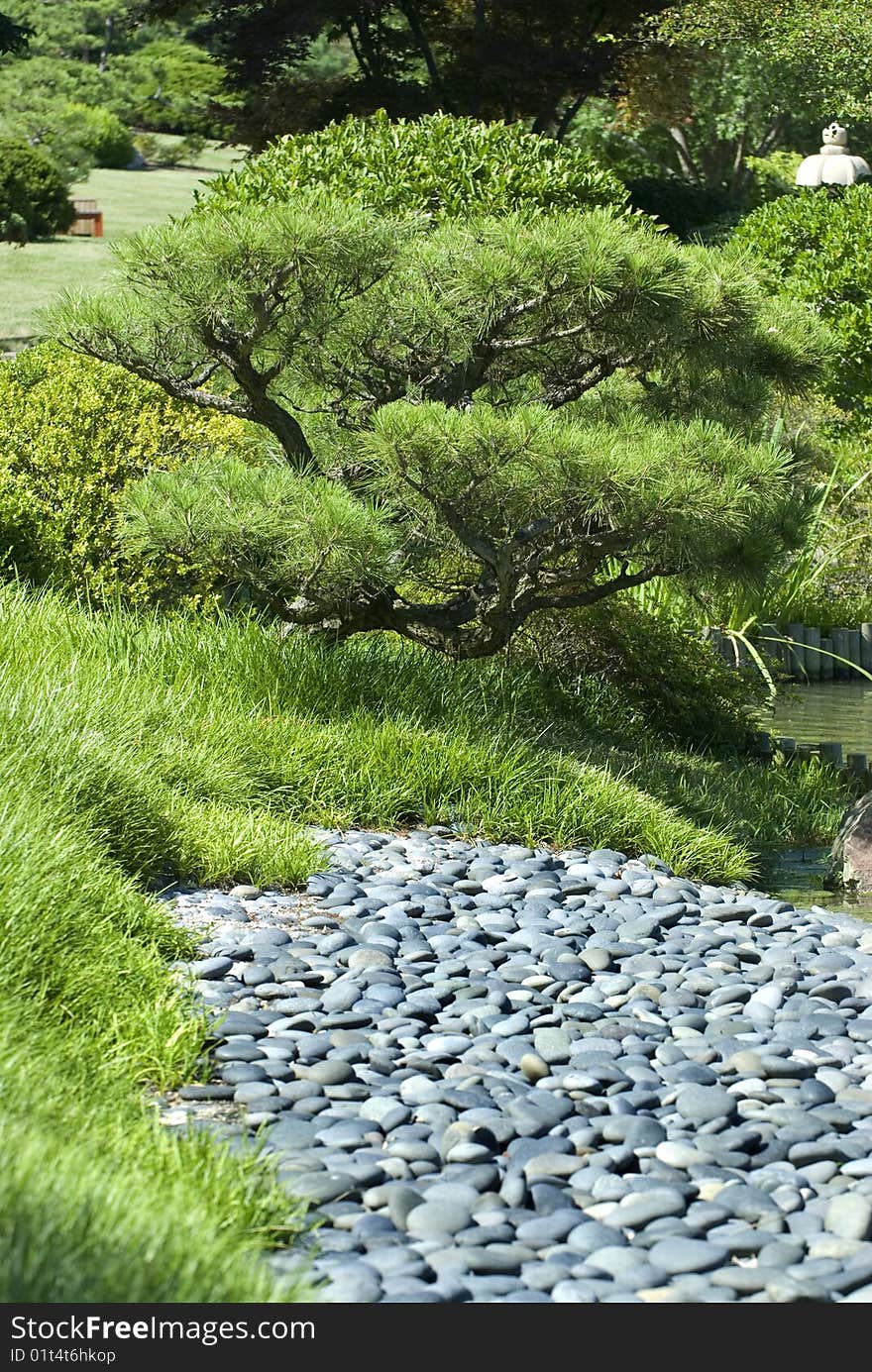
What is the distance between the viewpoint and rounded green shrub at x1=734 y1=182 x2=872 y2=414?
13.2 m

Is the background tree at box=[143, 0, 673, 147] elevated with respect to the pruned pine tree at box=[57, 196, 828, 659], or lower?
elevated

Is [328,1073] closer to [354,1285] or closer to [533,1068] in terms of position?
[533,1068]

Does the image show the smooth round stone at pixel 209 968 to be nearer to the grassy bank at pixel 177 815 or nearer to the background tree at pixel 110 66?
the grassy bank at pixel 177 815

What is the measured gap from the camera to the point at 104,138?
3422 centimetres

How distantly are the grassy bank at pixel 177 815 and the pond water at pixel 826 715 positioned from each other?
1.30 meters

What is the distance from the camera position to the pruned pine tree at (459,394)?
4.89 metres

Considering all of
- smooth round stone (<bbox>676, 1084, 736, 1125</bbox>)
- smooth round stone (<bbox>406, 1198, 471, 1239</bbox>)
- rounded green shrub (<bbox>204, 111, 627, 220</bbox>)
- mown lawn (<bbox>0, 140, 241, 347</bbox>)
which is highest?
rounded green shrub (<bbox>204, 111, 627, 220</bbox>)

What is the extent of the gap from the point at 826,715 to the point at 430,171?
14.2ft

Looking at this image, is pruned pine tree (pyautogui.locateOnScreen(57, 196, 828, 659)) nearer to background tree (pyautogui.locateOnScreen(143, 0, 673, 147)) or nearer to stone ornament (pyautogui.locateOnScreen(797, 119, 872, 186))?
stone ornament (pyautogui.locateOnScreen(797, 119, 872, 186))

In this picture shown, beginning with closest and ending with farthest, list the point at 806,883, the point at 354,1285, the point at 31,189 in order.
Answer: the point at 354,1285
the point at 806,883
the point at 31,189

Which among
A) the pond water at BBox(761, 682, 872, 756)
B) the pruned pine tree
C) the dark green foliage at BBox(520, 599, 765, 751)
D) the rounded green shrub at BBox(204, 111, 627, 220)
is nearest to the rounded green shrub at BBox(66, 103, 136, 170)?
the pond water at BBox(761, 682, 872, 756)

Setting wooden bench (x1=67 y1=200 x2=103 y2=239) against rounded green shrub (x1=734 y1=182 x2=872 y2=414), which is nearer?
rounded green shrub (x1=734 y1=182 x2=872 y2=414)

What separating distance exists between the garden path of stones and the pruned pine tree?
1.30 m

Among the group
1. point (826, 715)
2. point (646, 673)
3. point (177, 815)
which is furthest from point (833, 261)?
point (177, 815)
